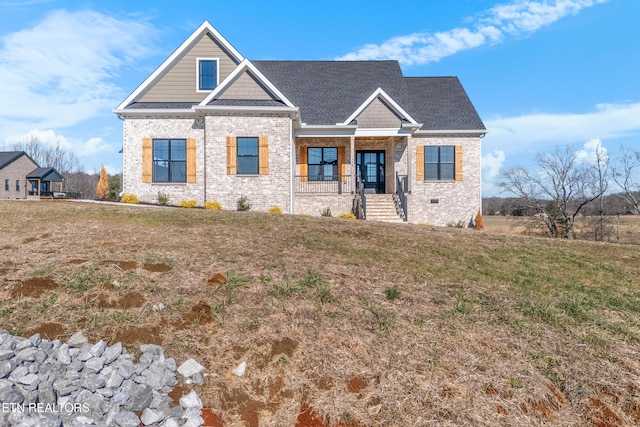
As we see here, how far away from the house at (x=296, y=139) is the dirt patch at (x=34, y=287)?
37.2 feet

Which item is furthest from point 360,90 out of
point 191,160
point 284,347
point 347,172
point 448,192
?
point 284,347

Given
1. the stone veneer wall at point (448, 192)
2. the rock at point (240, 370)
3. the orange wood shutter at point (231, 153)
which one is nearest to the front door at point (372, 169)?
the stone veneer wall at point (448, 192)

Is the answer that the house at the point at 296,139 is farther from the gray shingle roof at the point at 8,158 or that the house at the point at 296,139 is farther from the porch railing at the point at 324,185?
the gray shingle roof at the point at 8,158

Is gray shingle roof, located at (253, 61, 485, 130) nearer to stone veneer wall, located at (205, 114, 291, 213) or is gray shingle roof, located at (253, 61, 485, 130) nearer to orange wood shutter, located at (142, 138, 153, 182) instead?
stone veneer wall, located at (205, 114, 291, 213)

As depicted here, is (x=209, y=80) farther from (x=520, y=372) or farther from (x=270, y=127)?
(x=520, y=372)

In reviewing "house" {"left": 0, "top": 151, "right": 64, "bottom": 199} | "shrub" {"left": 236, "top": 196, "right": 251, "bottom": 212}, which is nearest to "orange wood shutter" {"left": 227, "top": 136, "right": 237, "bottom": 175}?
"shrub" {"left": 236, "top": 196, "right": 251, "bottom": 212}

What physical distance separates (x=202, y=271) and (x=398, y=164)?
1565 centimetres

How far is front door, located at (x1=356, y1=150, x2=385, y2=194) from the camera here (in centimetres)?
2212

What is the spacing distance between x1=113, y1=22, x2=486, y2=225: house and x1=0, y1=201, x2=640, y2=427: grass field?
27.0ft

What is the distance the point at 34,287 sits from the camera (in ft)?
20.4

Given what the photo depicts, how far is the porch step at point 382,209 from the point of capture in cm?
1862

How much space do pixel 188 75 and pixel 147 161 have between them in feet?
14.2

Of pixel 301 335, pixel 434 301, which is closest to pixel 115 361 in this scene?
pixel 301 335

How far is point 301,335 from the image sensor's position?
561 cm
